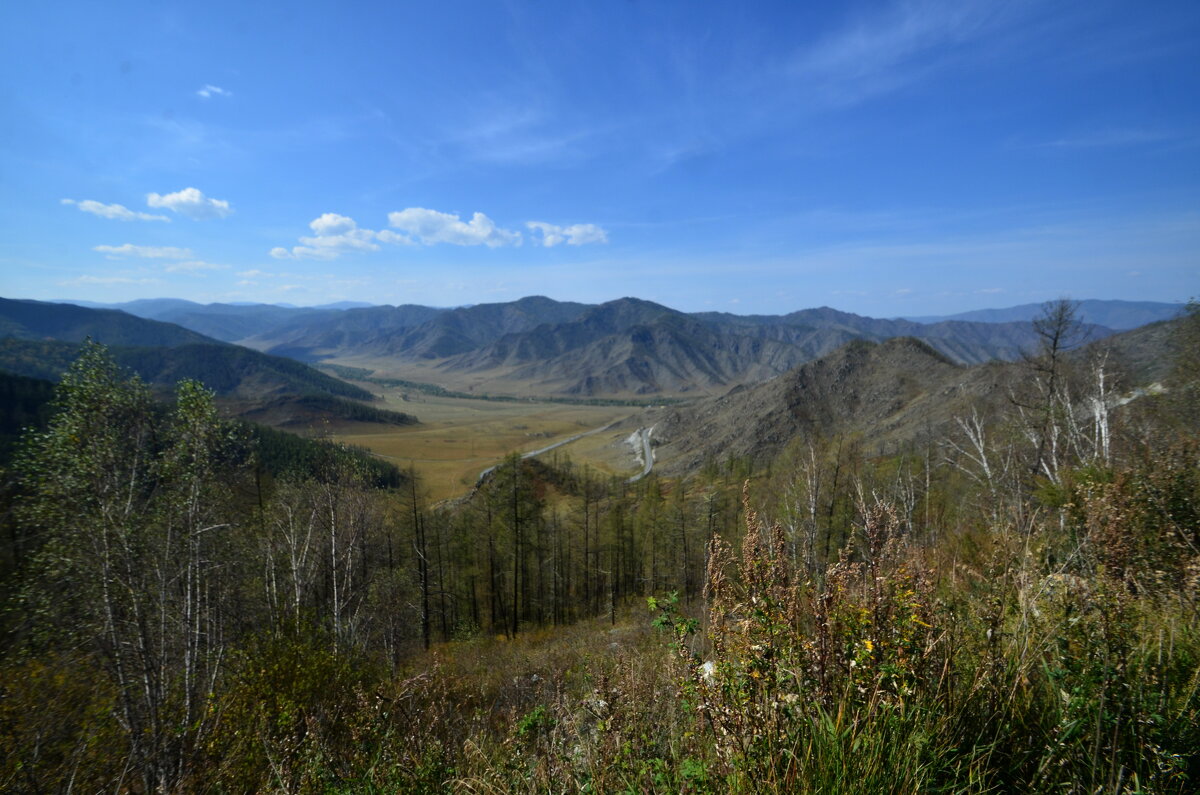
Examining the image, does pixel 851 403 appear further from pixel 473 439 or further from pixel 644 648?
pixel 473 439

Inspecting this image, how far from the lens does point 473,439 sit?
12738cm

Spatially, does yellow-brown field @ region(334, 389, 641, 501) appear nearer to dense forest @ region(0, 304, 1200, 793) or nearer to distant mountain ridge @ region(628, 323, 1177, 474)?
distant mountain ridge @ region(628, 323, 1177, 474)

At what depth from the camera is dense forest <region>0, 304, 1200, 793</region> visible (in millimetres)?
2469

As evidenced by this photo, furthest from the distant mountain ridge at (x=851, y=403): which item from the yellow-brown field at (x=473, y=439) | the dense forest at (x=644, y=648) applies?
the dense forest at (x=644, y=648)

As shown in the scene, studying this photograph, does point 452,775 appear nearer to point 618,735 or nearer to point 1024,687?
point 618,735

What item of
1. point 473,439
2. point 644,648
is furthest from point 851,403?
point 473,439

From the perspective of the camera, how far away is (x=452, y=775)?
13.5 ft

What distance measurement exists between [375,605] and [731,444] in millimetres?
60325

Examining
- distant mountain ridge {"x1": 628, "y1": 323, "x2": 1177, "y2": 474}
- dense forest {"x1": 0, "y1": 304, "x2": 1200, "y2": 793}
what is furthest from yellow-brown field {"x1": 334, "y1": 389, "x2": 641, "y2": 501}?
dense forest {"x1": 0, "y1": 304, "x2": 1200, "y2": 793}

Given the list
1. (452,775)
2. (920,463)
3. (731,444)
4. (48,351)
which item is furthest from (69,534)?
(48,351)

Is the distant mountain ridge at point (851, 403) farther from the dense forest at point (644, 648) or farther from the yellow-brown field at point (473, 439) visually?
the dense forest at point (644, 648)

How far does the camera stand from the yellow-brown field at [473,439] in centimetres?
8756

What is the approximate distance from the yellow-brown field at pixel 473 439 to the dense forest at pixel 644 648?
48.5 meters

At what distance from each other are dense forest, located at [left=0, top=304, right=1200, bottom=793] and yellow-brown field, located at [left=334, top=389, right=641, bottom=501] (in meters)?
48.5
